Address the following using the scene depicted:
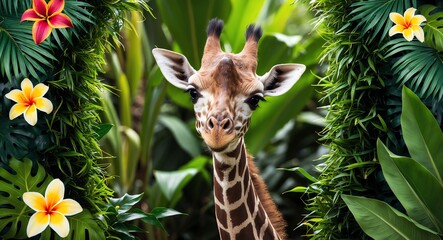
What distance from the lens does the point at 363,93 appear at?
1.97 m

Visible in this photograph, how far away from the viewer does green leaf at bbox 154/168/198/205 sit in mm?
3131

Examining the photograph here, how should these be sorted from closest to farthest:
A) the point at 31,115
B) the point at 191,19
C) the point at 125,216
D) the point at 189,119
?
the point at 31,115, the point at 125,216, the point at 191,19, the point at 189,119

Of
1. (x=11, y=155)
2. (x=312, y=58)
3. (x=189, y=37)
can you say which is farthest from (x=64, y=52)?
(x=312, y=58)

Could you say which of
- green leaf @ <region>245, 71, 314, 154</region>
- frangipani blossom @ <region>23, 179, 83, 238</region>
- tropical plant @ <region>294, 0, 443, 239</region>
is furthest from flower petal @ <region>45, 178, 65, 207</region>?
green leaf @ <region>245, 71, 314, 154</region>

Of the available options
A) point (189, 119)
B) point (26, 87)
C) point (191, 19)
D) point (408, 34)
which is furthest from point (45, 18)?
point (189, 119)

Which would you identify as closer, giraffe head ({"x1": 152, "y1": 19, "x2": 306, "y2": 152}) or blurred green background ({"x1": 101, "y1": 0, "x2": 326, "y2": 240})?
giraffe head ({"x1": 152, "y1": 19, "x2": 306, "y2": 152})

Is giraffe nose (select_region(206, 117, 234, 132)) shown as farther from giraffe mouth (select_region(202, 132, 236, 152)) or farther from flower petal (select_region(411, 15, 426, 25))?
flower petal (select_region(411, 15, 426, 25))

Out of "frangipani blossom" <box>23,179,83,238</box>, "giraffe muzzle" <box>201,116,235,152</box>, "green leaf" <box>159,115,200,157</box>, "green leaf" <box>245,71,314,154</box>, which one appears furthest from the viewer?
"green leaf" <box>159,115,200,157</box>

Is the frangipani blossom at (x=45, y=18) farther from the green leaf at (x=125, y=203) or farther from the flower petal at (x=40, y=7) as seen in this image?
the green leaf at (x=125, y=203)

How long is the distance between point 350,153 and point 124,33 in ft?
6.37

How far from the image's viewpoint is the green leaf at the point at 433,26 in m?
1.89

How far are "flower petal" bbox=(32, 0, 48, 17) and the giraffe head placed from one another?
304mm

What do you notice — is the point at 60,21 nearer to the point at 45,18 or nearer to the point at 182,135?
the point at 45,18

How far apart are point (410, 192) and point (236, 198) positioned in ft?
1.44
